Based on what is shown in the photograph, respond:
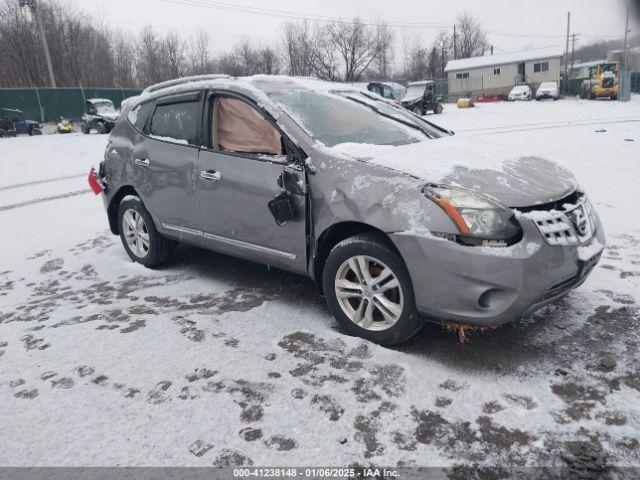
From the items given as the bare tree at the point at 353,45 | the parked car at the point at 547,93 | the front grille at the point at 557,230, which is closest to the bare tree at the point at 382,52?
the bare tree at the point at 353,45

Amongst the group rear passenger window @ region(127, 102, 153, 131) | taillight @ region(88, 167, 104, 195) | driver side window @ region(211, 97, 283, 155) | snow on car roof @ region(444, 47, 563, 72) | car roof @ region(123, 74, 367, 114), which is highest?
snow on car roof @ region(444, 47, 563, 72)

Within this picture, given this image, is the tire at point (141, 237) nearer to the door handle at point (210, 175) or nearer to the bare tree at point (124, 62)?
the door handle at point (210, 175)

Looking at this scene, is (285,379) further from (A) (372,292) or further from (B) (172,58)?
(B) (172,58)

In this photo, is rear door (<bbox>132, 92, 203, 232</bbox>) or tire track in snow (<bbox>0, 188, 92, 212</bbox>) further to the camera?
tire track in snow (<bbox>0, 188, 92, 212</bbox>)

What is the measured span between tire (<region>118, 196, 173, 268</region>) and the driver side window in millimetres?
1228

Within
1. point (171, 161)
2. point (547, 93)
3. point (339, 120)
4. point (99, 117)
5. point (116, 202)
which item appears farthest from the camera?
point (547, 93)

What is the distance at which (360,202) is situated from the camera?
309 cm

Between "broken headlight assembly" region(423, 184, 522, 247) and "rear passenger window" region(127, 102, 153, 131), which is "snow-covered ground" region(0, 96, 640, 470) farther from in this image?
"rear passenger window" region(127, 102, 153, 131)

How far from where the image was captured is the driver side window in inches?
145

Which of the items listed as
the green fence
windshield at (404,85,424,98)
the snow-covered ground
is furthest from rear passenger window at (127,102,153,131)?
the green fence

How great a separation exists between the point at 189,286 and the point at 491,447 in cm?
297

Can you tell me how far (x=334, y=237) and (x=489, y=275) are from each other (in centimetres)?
107

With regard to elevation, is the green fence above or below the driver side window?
above

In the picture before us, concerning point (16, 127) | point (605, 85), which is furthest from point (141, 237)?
point (605, 85)
